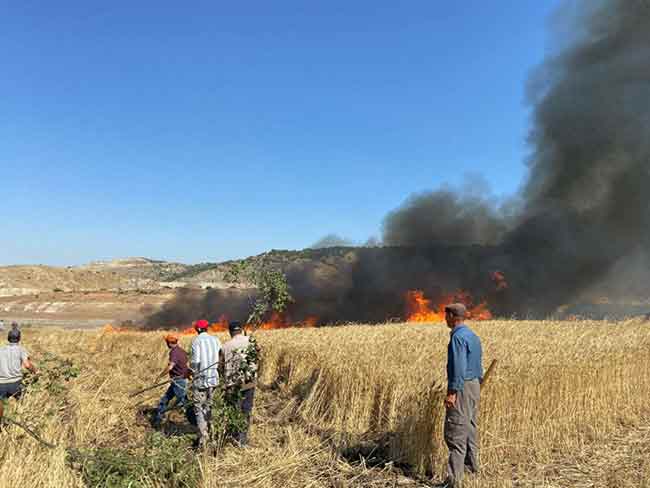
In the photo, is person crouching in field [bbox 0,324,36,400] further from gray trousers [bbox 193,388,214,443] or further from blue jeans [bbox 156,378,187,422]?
gray trousers [bbox 193,388,214,443]

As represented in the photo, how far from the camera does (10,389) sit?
9211mm

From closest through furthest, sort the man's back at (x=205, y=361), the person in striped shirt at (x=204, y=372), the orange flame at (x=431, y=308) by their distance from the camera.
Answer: the person in striped shirt at (x=204, y=372) < the man's back at (x=205, y=361) < the orange flame at (x=431, y=308)

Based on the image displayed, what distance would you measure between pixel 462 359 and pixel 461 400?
1.92 ft

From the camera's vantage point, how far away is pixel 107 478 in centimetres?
598

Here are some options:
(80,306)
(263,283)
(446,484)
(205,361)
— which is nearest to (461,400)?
(446,484)

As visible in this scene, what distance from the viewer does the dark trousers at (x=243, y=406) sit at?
8.17 meters

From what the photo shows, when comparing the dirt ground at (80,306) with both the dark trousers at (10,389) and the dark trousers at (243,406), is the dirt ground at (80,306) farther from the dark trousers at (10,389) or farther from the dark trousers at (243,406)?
the dark trousers at (243,406)

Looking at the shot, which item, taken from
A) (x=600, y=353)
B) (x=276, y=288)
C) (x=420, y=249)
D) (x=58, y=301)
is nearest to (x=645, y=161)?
(x=420, y=249)

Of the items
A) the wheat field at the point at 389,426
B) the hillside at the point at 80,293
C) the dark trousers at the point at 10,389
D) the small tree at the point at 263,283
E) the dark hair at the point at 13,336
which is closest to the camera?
the wheat field at the point at 389,426

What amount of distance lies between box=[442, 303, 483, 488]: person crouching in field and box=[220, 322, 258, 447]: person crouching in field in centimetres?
345

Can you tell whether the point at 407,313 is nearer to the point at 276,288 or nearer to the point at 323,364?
the point at 323,364

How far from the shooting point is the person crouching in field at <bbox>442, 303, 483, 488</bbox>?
6.42 metres

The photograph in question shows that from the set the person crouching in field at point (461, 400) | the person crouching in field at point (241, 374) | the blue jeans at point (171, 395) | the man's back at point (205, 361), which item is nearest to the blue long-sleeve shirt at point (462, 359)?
the person crouching in field at point (461, 400)

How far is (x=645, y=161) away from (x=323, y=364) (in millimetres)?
39581
